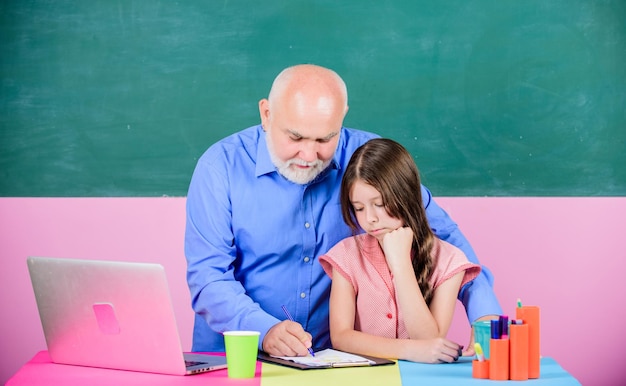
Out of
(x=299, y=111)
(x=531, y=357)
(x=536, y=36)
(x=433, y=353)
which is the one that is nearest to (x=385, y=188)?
(x=299, y=111)

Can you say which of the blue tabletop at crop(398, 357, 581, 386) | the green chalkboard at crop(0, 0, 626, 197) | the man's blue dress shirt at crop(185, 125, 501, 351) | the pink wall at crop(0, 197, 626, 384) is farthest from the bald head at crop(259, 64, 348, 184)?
the pink wall at crop(0, 197, 626, 384)

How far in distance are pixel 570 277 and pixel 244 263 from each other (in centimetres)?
154

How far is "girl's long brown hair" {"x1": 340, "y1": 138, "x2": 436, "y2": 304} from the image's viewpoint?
2.24 meters

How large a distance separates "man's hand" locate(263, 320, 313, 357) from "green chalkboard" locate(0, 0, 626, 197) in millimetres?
1534

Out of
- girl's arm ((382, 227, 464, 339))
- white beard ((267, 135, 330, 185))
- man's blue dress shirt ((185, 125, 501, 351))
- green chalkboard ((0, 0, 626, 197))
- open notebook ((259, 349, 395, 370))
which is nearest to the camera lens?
open notebook ((259, 349, 395, 370))

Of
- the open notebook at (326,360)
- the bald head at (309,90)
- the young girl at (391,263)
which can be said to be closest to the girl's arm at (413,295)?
the young girl at (391,263)

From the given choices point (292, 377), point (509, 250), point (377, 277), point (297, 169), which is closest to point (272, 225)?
point (297, 169)

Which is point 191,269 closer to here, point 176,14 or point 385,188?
point 385,188

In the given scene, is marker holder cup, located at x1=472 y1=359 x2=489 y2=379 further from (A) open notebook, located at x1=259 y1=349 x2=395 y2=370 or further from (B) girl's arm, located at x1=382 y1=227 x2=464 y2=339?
(B) girl's arm, located at x1=382 y1=227 x2=464 y2=339

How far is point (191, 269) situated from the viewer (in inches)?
93.6

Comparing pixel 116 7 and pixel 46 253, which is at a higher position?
pixel 116 7

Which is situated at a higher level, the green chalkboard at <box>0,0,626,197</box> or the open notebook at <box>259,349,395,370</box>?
the green chalkboard at <box>0,0,626,197</box>

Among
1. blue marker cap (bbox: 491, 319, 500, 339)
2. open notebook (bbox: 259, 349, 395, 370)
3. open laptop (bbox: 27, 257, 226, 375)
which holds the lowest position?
open notebook (bbox: 259, 349, 395, 370)

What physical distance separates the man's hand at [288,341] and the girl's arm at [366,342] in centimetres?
15
